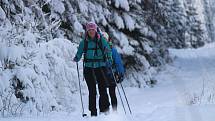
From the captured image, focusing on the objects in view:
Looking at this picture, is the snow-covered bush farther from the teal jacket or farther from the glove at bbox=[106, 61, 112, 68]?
the glove at bbox=[106, 61, 112, 68]

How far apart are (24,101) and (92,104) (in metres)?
1.81

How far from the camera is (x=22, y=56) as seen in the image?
31.0ft

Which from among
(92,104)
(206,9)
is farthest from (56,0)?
(206,9)

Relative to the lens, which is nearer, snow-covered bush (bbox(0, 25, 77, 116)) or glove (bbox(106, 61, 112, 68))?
glove (bbox(106, 61, 112, 68))

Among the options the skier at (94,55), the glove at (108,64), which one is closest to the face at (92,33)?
the skier at (94,55)

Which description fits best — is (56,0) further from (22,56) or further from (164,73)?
(164,73)

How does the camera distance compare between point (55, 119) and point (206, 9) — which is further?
point (206, 9)

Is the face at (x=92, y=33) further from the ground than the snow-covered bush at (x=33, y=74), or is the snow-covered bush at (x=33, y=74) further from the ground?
the face at (x=92, y=33)

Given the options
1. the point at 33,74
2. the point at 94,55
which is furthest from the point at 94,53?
the point at 33,74

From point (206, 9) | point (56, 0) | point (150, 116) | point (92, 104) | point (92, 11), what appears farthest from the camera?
point (206, 9)

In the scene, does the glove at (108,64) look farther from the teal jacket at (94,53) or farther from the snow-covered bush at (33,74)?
the snow-covered bush at (33,74)

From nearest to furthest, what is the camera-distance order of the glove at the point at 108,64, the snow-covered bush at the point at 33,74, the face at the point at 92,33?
the face at the point at 92,33
the glove at the point at 108,64
the snow-covered bush at the point at 33,74

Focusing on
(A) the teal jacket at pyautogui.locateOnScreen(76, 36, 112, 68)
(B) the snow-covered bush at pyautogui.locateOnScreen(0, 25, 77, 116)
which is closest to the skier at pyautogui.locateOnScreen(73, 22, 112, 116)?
(A) the teal jacket at pyautogui.locateOnScreen(76, 36, 112, 68)

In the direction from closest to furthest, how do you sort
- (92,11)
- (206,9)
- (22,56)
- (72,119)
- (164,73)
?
(72,119) < (22,56) < (92,11) < (164,73) < (206,9)
